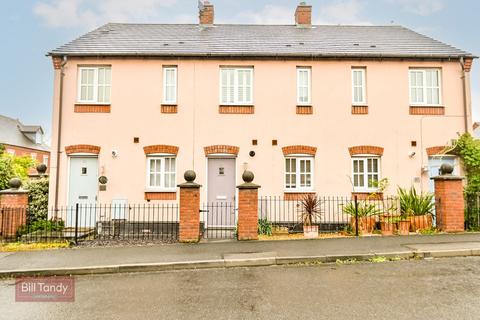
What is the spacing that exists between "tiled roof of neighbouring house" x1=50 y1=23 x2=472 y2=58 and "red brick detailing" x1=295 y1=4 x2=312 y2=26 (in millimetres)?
558

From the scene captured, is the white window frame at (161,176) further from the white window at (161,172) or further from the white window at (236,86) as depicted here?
the white window at (236,86)

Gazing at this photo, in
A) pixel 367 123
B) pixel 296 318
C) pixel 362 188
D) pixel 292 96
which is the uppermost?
pixel 292 96

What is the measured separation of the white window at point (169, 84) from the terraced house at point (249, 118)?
38 millimetres

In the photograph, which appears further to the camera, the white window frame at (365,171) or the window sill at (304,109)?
the window sill at (304,109)

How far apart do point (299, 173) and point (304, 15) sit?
8.31 meters

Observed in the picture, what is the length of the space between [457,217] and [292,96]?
265 inches

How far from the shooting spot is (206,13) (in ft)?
52.9

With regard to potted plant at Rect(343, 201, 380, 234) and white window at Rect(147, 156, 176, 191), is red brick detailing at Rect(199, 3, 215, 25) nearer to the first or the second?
white window at Rect(147, 156, 176, 191)

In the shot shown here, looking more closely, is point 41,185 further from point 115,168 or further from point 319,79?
point 319,79

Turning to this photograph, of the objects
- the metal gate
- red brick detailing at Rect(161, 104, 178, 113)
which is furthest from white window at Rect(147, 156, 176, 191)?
red brick detailing at Rect(161, 104, 178, 113)

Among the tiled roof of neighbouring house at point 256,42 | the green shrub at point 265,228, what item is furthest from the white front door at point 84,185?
the green shrub at point 265,228

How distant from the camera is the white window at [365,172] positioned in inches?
500

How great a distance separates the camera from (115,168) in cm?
1251

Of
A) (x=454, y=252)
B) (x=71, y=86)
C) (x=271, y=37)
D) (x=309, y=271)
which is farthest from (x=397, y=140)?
(x=71, y=86)
